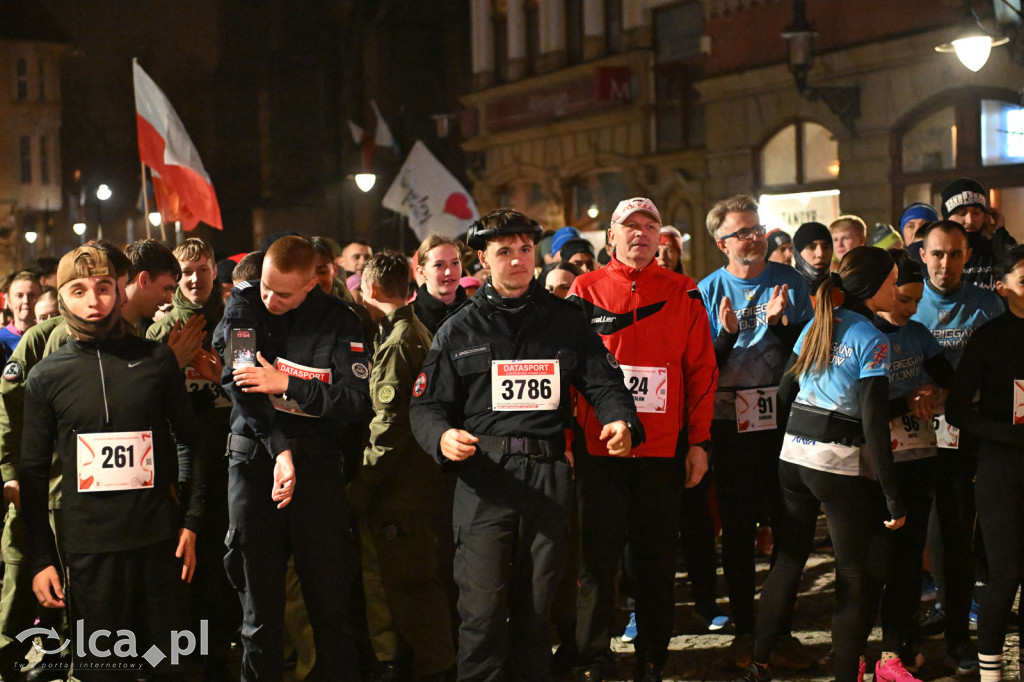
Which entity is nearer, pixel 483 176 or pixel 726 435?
pixel 726 435

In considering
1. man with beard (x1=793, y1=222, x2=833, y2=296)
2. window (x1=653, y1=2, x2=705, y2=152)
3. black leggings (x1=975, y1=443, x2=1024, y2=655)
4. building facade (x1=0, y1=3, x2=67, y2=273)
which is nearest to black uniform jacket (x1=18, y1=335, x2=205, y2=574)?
black leggings (x1=975, y1=443, x2=1024, y2=655)

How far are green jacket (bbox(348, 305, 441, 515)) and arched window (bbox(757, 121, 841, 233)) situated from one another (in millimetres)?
11469

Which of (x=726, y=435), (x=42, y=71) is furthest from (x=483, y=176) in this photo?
(x=42, y=71)

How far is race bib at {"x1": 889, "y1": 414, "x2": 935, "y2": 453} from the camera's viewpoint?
516 centimetres

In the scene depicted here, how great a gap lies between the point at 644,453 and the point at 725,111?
1357 centimetres

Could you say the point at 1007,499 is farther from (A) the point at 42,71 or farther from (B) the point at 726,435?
(A) the point at 42,71

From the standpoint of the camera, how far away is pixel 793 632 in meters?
6.11

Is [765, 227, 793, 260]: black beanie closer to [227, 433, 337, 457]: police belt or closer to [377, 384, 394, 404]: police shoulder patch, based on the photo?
→ [377, 384, 394, 404]: police shoulder patch

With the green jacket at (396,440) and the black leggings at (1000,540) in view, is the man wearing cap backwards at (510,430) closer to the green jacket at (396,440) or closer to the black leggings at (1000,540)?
the green jacket at (396,440)

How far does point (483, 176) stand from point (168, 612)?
20.9 m

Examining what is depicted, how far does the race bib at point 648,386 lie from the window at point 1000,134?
31.6 ft

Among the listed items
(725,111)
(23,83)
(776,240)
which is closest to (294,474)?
(776,240)

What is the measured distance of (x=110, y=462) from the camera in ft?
13.8

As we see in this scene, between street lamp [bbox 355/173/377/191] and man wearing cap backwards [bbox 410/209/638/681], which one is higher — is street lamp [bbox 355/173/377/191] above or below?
above
